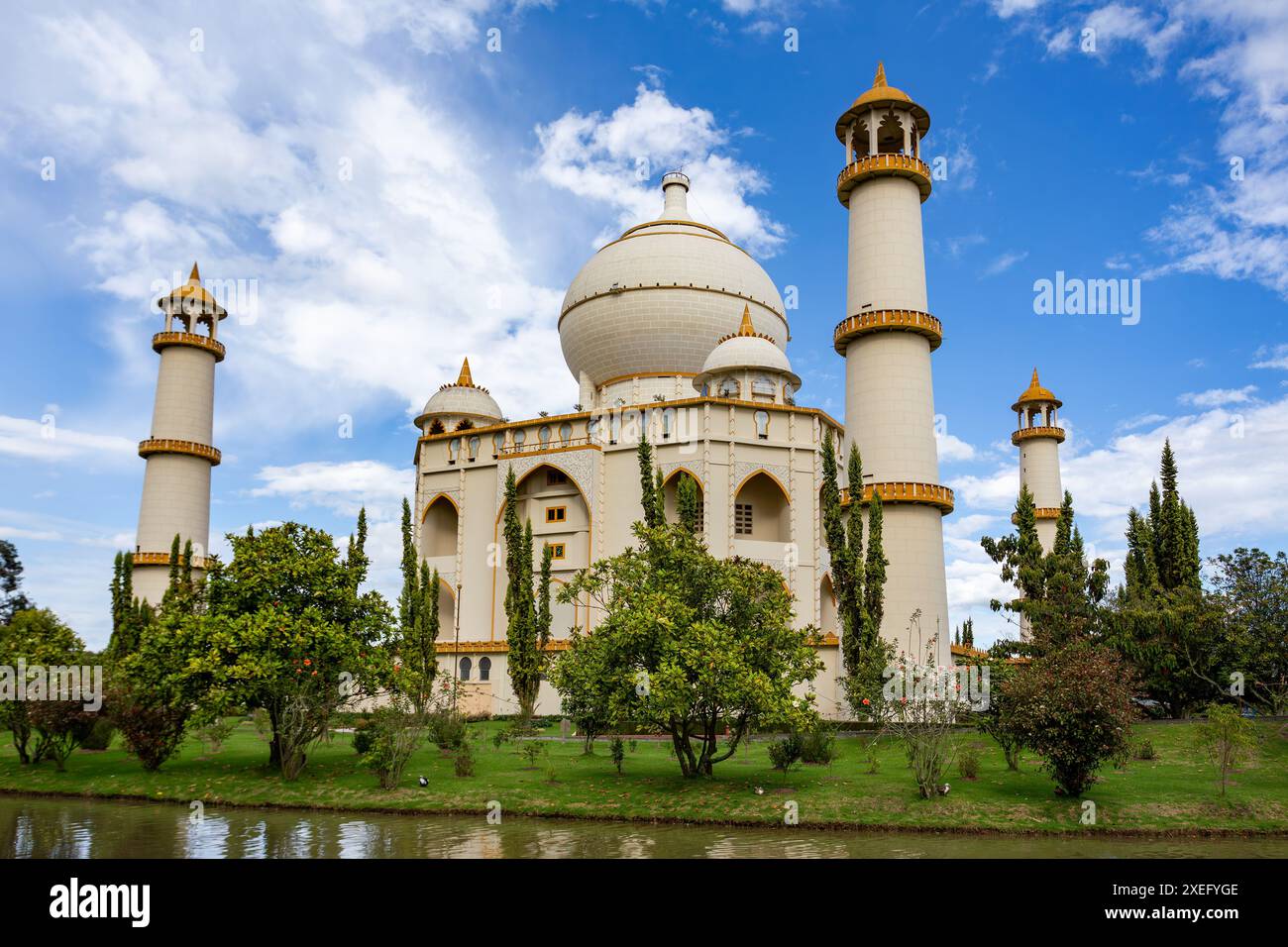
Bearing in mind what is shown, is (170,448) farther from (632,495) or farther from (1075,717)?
(1075,717)

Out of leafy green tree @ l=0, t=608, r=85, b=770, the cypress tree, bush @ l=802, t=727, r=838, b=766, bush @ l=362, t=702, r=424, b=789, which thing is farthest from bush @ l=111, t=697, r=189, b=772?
the cypress tree

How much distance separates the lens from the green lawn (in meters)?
18.9

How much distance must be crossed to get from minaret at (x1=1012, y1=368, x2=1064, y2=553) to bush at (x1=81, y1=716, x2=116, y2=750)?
140 feet

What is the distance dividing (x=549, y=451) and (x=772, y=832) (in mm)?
26483

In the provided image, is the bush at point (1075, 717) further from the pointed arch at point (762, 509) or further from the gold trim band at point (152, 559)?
the gold trim band at point (152, 559)

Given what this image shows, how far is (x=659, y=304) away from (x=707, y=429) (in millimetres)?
8239

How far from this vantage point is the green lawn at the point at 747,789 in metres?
18.9

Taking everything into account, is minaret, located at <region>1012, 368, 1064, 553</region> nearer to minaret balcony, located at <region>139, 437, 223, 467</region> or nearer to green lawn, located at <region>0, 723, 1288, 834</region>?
green lawn, located at <region>0, 723, 1288, 834</region>

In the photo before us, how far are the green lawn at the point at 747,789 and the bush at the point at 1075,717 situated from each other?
0.71 metres

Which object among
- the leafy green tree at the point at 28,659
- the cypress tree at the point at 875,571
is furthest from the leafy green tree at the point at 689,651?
the leafy green tree at the point at 28,659

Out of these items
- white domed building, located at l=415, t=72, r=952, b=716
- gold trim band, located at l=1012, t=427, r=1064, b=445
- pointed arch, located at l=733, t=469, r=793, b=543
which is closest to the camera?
white domed building, located at l=415, t=72, r=952, b=716
